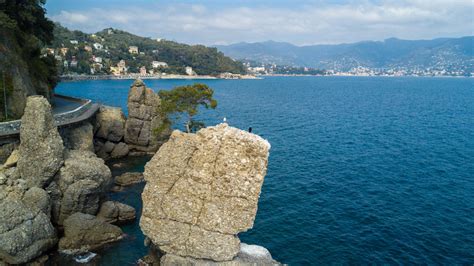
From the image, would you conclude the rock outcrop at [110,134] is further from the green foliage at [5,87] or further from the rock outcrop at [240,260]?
the rock outcrop at [240,260]

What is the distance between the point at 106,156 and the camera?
50.1 m

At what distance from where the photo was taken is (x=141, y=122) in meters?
53.2

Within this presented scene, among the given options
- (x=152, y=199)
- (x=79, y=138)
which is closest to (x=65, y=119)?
(x=79, y=138)

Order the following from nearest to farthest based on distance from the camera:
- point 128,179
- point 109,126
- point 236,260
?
point 236,260, point 128,179, point 109,126

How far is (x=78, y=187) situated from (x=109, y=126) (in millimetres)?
24395

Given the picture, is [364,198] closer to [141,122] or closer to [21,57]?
[141,122]

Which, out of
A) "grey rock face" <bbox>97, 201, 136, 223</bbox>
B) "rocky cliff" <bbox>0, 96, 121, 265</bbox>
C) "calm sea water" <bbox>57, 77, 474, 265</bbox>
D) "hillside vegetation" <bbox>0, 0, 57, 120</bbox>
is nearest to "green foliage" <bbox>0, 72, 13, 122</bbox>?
"hillside vegetation" <bbox>0, 0, 57, 120</bbox>

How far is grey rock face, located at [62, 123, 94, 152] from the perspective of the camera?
4022 centimetres

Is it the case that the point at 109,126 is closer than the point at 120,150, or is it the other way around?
the point at 120,150

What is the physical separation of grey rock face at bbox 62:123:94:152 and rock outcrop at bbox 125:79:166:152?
949cm

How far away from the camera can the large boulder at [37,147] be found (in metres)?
28.5

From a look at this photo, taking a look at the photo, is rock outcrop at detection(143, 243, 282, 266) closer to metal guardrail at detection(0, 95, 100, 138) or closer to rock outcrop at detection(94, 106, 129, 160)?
metal guardrail at detection(0, 95, 100, 138)

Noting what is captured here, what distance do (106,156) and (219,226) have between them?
34.3 m

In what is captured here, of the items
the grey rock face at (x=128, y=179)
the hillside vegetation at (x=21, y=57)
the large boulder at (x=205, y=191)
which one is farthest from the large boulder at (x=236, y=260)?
the hillside vegetation at (x=21, y=57)
